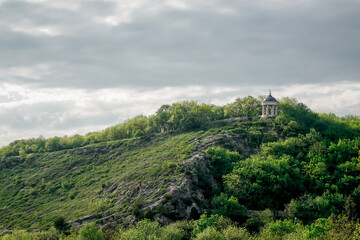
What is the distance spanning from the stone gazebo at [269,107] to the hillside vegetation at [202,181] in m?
3.48

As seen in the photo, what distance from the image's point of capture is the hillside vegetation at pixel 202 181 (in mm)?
66375

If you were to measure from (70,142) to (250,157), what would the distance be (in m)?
85.6

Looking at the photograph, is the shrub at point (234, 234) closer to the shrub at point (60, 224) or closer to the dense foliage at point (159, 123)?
the shrub at point (60, 224)

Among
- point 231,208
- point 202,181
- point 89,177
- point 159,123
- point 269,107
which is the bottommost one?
point 231,208

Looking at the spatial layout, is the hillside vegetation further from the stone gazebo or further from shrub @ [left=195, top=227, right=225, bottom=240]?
the stone gazebo

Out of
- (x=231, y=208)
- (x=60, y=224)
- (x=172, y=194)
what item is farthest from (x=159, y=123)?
(x=231, y=208)

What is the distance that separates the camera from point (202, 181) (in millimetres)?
85938

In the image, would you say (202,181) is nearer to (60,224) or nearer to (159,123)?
(60,224)

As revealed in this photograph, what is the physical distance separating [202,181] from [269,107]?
45.3 m

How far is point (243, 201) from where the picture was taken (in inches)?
3147

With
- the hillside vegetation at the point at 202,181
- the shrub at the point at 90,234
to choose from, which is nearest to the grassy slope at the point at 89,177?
the hillside vegetation at the point at 202,181

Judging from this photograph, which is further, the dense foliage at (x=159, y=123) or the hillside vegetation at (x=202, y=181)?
the dense foliage at (x=159, y=123)

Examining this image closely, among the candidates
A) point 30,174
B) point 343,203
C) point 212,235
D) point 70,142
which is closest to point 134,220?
point 212,235

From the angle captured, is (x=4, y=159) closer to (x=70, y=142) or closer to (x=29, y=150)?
(x=29, y=150)
